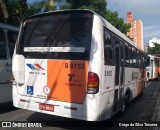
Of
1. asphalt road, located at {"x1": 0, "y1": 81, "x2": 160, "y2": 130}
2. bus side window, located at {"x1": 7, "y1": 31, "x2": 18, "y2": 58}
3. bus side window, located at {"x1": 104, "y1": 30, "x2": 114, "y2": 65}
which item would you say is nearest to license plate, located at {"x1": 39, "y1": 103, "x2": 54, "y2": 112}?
asphalt road, located at {"x1": 0, "y1": 81, "x2": 160, "y2": 130}

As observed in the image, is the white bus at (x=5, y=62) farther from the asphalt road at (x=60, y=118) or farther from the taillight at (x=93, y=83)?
the taillight at (x=93, y=83)

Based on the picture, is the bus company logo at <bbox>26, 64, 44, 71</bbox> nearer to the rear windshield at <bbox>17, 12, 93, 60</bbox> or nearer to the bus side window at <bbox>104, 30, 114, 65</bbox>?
the rear windshield at <bbox>17, 12, 93, 60</bbox>

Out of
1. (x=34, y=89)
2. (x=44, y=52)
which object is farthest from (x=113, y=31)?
(x=34, y=89)

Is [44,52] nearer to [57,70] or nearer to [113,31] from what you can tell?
[57,70]

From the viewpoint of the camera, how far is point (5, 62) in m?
9.29

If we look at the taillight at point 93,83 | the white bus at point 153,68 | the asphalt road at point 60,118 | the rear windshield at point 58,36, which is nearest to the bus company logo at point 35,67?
the rear windshield at point 58,36

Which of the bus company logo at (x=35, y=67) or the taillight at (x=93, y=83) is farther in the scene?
the bus company logo at (x=35, y=67)

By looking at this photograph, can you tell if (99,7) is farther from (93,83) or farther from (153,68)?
(93,83)

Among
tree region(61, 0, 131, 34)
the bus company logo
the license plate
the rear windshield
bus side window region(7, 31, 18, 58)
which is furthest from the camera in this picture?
tree region(61, 0, 131, 34)

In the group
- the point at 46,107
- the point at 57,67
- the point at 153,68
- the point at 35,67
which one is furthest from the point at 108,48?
the point at 153,68

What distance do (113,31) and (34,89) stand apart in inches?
100

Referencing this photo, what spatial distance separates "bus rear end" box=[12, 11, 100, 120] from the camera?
6746 millimetres

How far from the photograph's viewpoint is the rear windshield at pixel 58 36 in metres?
6.98

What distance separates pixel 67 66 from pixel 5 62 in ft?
9.93
